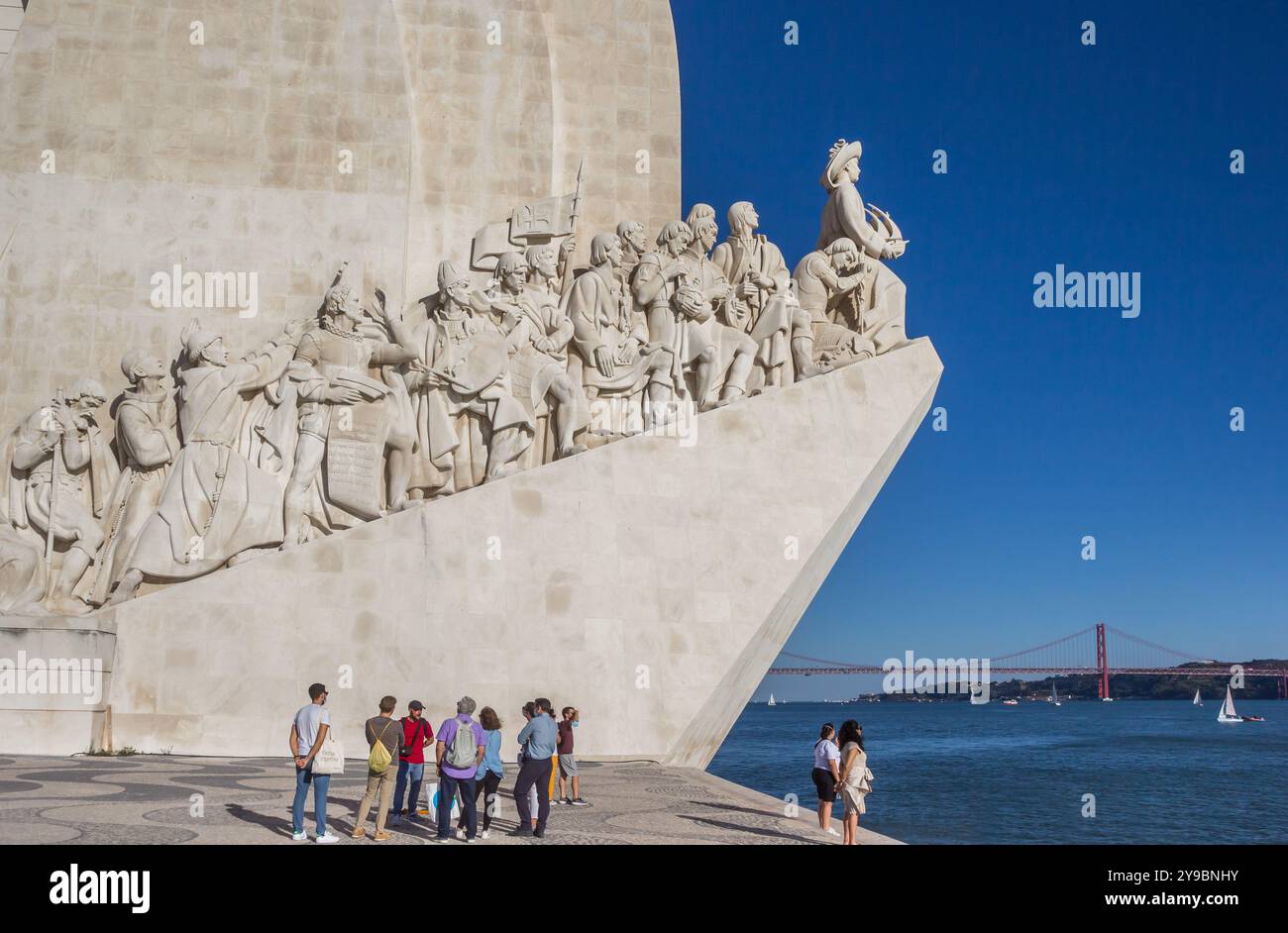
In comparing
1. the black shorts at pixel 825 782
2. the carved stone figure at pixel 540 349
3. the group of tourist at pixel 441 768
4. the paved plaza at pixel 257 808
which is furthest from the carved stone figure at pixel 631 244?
the black shorts at pixel 825 782

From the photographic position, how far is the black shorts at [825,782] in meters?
6.83

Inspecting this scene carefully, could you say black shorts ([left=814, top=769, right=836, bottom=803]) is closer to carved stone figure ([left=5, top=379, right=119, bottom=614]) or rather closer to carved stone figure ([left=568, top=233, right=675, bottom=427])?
carved stone figure ([left=568, top=233, right=675, bottom=427])

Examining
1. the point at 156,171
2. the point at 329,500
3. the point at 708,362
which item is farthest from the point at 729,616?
the point at 156,171

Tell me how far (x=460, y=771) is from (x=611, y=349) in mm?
6632

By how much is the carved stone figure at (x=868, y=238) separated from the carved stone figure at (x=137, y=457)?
6581 mm

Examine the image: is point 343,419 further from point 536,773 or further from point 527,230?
point 536,773

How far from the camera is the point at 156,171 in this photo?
41.2ft

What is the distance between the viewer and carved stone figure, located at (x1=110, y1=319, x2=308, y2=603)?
1055cm

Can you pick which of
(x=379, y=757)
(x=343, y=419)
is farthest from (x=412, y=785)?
(x=343, y=419)

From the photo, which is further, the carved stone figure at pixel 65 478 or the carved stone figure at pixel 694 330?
the carved stone figure at pixel 694 330

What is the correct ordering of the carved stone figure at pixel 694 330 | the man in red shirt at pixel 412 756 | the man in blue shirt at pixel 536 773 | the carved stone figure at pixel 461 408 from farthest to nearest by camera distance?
the carved stone figure at pixel 694 330 < the carved stone figure at pixel 461 408 < the man in red shirt at pixel 412 756 < the man in blue shirt at pixel 536 773

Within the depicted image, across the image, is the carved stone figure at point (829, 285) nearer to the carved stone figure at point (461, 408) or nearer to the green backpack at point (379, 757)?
the carved stone figure at point (461, 408)

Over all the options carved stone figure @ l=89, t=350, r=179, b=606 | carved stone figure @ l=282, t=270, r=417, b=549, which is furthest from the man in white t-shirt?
carved stone figure @ l=89, t=350, r=179, b=606

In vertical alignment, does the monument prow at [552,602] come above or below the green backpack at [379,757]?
above
